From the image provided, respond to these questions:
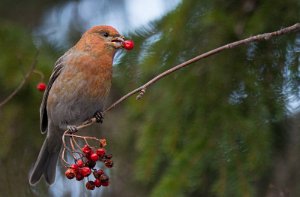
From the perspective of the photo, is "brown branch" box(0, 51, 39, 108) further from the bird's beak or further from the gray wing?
the bird's beak

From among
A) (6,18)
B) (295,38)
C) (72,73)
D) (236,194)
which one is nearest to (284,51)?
(295,38)

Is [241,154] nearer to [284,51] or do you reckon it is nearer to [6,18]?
[284,51]

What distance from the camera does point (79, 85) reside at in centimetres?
423

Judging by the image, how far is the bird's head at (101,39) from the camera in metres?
4.18

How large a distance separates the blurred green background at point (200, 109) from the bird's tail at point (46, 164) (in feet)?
0.23

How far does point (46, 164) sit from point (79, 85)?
0.73 meters

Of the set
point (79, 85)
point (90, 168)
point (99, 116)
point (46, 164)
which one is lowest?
point (46, 164)

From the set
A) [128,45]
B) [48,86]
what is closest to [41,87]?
[48,86]

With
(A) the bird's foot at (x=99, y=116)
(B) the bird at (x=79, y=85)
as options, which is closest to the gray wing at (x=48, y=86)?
(B) the bird at (x=79, y=85)

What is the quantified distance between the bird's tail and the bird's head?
84 centimetres

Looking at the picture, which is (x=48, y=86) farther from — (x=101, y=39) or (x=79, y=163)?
(x=79, y=163)

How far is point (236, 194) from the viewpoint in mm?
3074

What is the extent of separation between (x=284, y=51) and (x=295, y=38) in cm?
10

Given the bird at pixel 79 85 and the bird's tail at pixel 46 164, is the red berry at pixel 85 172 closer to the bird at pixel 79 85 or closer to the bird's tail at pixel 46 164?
the bird at pixel 79 85
